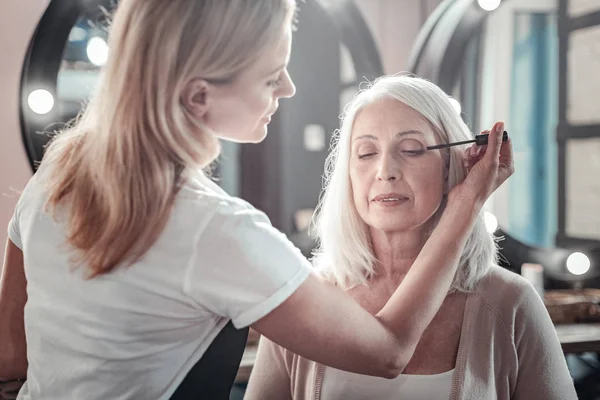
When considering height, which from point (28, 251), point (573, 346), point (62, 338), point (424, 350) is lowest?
point (573, 346)

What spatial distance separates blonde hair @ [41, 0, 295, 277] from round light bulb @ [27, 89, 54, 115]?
2.64 feet

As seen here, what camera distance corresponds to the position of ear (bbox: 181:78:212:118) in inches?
30.1

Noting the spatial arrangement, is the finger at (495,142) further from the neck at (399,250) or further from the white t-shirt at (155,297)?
the white t-shirt at (155,297)

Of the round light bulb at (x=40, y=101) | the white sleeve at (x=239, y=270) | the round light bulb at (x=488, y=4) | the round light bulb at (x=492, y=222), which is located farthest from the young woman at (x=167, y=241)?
the round light bulb at (x=488, y=4)

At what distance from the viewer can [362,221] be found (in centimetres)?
129

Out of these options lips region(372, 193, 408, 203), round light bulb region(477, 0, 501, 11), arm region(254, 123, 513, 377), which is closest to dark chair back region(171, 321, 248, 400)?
arm region(254, 123, 513, 377)

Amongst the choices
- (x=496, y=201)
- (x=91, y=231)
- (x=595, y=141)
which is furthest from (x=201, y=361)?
(x=595, y=141)

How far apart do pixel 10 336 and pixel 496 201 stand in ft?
4.70

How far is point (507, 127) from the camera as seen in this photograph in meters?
1.93

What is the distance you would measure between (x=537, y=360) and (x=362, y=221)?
1.36 feet

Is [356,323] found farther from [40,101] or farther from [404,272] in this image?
[40,101]

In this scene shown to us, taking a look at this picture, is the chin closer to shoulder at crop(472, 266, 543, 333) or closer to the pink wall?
shoulder at crop(472, 266, 543, 333)

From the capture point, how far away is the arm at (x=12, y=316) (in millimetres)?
929

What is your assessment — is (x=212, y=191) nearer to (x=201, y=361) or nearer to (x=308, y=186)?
(x=201, y=361)
